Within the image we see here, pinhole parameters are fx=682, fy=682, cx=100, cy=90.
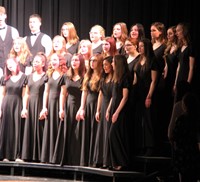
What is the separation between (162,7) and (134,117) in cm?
202

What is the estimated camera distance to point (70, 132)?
9.91 meters

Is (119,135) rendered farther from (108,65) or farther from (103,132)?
(108,65)

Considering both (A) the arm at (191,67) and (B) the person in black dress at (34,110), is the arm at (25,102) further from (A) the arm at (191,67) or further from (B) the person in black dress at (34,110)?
(A) the arm at (191,67)

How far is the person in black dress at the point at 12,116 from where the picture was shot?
33.8ft

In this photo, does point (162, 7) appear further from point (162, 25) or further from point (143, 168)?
point (143, 168)

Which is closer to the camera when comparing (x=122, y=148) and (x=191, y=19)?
(x=122, y=148)

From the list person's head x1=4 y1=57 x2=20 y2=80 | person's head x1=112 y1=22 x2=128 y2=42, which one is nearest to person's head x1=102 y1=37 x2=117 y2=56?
person's head x1=112 y1=22 x2=128 y2=42

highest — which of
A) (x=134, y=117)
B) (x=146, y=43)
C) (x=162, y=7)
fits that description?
(x=162, y=7)

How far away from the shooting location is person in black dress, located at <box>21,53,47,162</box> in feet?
33.4

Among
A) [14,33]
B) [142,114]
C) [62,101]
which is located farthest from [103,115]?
[14,33]

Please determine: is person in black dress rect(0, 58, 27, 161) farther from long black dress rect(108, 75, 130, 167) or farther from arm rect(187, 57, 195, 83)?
arm rect(187, 57, 195, 83)

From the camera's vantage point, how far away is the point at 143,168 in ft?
30.5

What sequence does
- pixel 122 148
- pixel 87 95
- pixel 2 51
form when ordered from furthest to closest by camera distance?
pixel 2 51, pixel 87 95, pixel 122 148

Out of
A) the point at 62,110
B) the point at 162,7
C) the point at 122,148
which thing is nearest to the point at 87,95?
the point at 62,110
